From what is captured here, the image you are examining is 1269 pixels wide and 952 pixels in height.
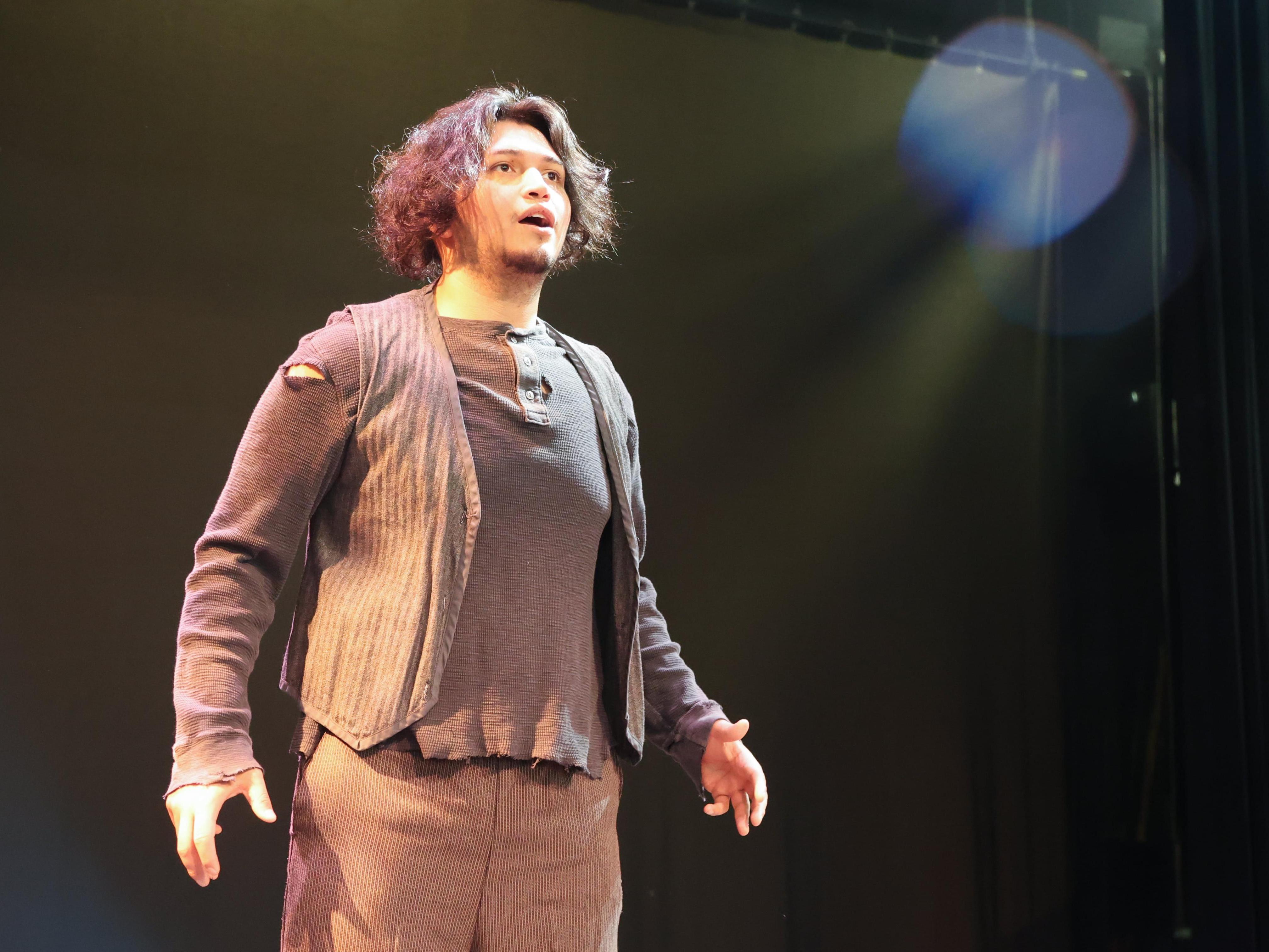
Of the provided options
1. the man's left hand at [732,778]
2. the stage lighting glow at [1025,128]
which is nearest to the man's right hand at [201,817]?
the man's left hand at [732,778]

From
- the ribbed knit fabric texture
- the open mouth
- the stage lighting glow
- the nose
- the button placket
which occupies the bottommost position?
the ribbed knit fabric texture

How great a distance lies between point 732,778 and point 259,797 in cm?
54

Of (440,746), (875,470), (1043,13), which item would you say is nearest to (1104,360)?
(875,470)

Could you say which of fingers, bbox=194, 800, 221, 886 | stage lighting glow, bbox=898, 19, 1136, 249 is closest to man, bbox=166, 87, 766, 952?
fingers, bbox=194, 800, 221, 886

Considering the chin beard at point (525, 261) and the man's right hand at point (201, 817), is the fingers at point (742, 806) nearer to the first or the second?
the man's right hand at point (201, 817)

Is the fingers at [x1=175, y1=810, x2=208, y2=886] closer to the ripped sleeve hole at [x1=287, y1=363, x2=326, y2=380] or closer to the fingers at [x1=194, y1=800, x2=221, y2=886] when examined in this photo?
the fingers at [x1=194, y1=800, x2=221, y2=886]

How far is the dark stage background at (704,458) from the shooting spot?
2014mm

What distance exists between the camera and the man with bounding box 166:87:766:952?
3.62 feet

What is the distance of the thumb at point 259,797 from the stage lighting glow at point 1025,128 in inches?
86.8

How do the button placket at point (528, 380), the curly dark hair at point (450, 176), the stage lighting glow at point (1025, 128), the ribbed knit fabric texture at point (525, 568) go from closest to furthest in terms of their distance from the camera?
the ribbed knit fabric texture at point (525, 568) < the button placket at point (528, 380) < the curly dark hair at point (450, 176) < the stage lighting glow at point (1025, 128)

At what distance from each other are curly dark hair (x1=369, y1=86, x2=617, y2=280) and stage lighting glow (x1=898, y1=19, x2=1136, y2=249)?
1.49 metres

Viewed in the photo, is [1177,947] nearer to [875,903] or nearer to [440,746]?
[875,903]

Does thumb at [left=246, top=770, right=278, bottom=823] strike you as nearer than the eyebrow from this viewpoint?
Yes

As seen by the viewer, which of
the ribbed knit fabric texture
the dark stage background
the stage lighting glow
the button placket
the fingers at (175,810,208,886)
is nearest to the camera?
the fingers at (175,810,208,886)
